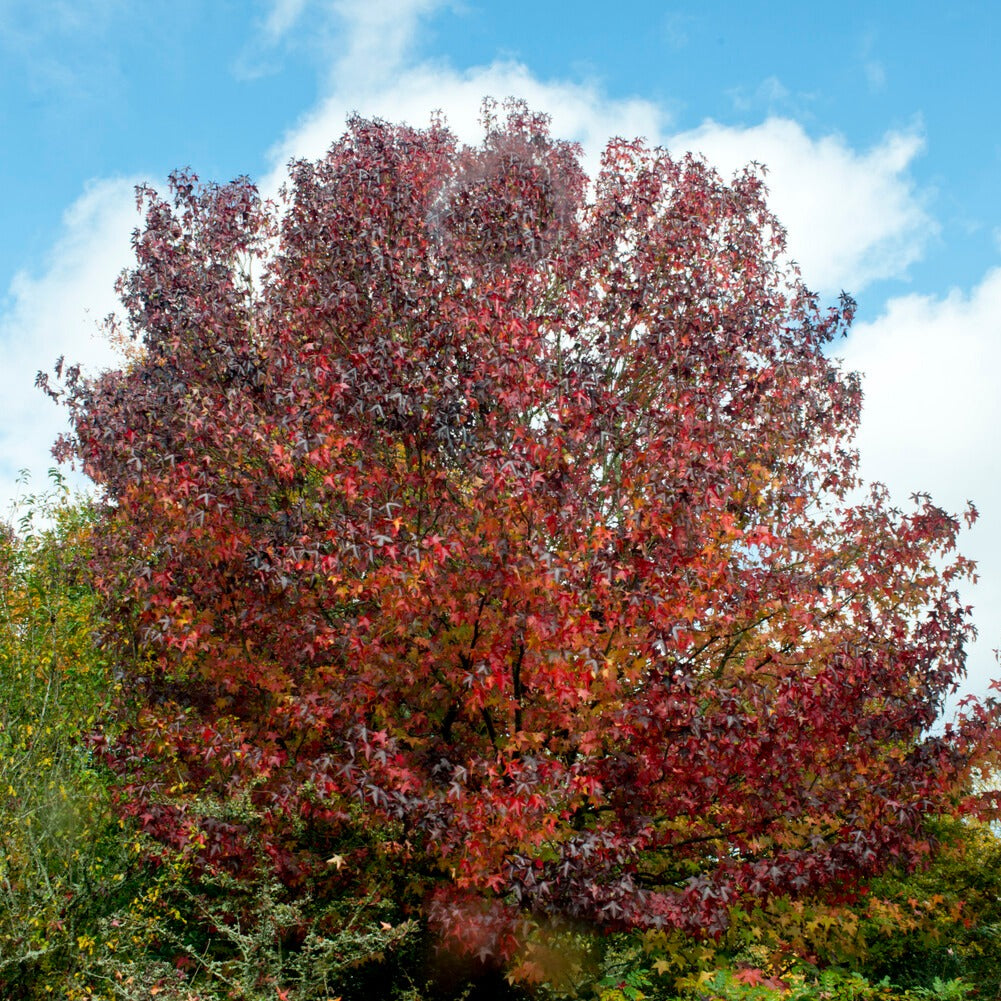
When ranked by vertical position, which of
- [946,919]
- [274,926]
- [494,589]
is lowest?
[274,926]

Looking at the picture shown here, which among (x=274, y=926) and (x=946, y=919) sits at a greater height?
(x=946, y=919)

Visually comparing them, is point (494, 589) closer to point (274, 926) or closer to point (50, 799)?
point (274, 926)

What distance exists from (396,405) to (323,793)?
3471 mm

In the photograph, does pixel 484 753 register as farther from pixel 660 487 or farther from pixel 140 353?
pixel 140 353

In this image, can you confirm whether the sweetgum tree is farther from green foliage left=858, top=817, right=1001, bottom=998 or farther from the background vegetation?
green foliage left=858, top=817, right=1001, bottom=998

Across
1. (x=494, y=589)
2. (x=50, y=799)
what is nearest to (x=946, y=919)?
(x=494, y=589)

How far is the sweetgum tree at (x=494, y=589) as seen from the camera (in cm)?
834

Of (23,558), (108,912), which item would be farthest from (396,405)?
(23,558)

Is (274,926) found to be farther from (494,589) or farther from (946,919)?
(946,919)

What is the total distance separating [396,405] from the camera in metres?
8.97

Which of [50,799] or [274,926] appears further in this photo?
[50,799]

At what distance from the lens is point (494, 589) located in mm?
8250

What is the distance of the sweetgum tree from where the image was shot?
8344mm

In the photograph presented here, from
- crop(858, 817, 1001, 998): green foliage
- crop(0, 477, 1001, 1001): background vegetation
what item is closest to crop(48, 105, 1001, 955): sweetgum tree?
crop(0, 477, 1001, 1001): background vegetation
